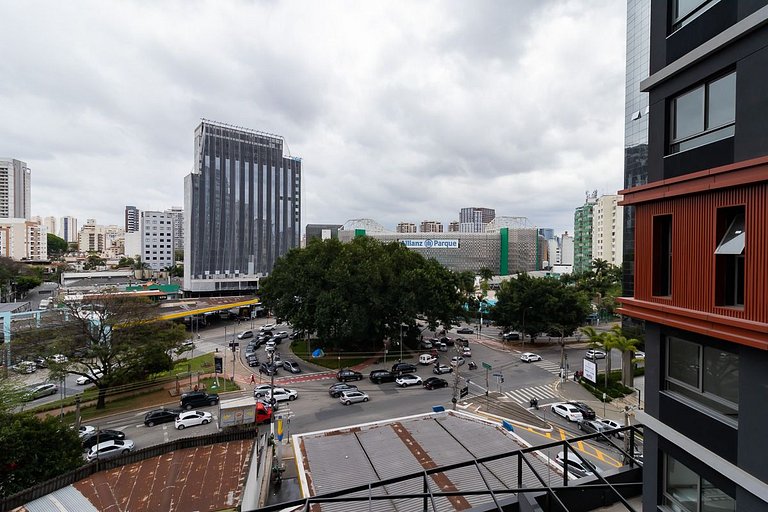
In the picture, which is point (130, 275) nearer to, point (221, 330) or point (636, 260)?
point (221, 330)

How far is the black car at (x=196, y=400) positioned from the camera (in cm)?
2698

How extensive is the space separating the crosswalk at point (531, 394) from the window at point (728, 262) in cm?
2482

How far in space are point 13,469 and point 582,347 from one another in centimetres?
4817

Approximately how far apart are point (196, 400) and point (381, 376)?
46.1 feet

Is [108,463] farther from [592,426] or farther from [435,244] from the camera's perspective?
[435,244]

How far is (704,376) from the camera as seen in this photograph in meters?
5.75

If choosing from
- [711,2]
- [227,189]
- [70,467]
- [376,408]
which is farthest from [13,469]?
[227,189]

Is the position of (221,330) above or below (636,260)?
below

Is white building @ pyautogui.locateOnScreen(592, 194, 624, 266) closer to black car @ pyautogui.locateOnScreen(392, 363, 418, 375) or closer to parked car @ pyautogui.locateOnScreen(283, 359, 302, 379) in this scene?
black car @ pyautogui.locateOnScreen(392, 363, 418, 375)

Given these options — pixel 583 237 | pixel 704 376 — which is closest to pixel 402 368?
pixel 704 376

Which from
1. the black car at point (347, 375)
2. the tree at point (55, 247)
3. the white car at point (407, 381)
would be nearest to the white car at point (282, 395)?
the black car at point (347, 375)

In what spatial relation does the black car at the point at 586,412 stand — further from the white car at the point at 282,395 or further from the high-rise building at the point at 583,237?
the high-rise building at the point at 583,237

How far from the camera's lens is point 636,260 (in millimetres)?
6922

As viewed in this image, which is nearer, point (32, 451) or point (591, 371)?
point (32, 451)
